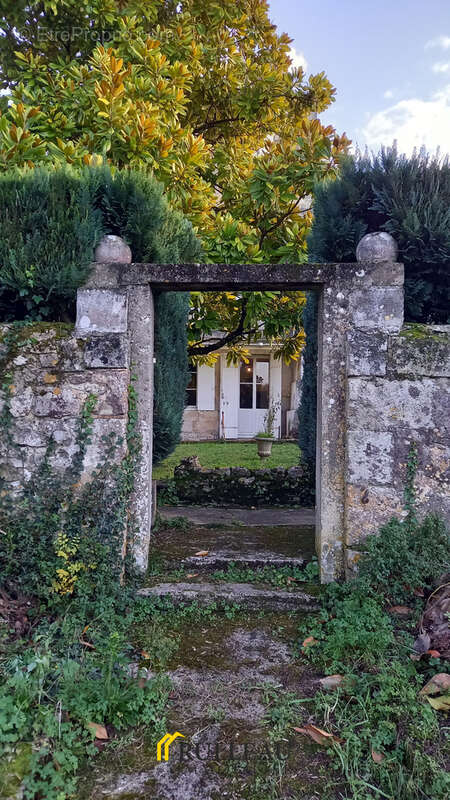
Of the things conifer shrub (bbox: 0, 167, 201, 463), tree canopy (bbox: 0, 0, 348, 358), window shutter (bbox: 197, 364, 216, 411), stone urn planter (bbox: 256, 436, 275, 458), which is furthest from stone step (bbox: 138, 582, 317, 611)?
window shutter (bbox: 197, 364, 216, 411)

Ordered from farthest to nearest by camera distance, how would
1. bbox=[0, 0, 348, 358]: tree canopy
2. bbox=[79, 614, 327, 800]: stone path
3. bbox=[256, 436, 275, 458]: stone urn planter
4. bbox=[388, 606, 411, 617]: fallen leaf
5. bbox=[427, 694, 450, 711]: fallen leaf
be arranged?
1. bbox=[256, 436, 275, 458]: stone urn planter
2. bbox=[0, 0, 348, 358]: tree canopy
3. bbox=[388, 606, 411, 617]: fallen leaf
4. bbox=[427, 694, 450, 711]: fallen leaf
5. bbox=[79, 614, 327, 800]: stone path

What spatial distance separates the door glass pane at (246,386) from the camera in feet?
44.4

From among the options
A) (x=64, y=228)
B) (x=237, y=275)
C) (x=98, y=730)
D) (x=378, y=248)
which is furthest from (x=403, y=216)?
(x=98, y=730)

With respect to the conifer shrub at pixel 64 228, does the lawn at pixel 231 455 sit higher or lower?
lower

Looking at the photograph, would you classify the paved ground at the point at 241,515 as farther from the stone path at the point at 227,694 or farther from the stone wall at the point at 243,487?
the stone path at the point at 227,694

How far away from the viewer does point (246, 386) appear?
1359 centimetres

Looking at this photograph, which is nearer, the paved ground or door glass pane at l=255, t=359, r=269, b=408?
the paved ground

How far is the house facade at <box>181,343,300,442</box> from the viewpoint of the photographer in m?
13.1

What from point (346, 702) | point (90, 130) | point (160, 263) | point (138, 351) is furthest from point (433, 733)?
point (90, 130)

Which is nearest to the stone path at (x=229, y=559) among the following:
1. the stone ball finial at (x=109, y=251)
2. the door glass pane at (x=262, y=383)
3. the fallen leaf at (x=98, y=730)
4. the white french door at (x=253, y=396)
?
the fallen leaf at (x=98, y=730)

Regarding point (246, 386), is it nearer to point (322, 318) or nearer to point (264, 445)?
point (264, 445)

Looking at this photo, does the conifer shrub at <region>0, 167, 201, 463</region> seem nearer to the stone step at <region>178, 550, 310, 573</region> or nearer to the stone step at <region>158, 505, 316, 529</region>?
the stone step at <region>178, 550, 310, 573</region>

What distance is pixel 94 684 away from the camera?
226cm

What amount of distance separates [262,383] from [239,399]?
0.80m
